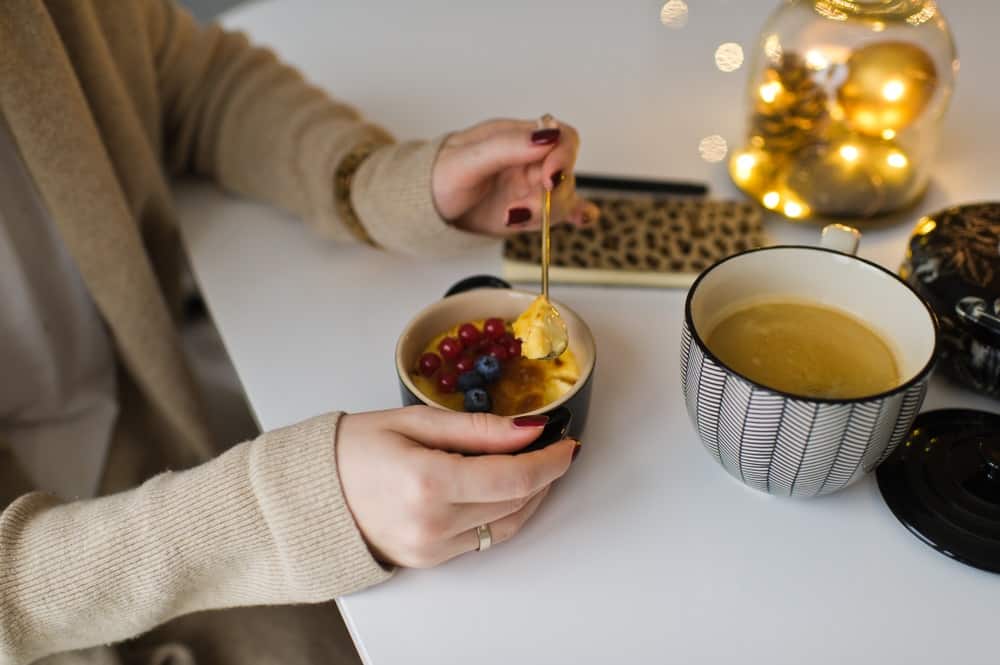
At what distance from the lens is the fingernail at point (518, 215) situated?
2.12 ft

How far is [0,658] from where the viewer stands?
1.72ft

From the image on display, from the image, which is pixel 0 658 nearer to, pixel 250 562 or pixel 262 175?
pixel 250 562

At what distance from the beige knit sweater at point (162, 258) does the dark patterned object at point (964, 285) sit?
0.32 m

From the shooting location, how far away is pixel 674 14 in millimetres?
997

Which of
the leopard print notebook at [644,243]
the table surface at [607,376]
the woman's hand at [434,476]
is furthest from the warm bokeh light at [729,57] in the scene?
the woman's hand at [434,476]

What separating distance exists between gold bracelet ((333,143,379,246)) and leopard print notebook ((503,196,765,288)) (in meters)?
0.12

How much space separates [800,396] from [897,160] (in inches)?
15.9

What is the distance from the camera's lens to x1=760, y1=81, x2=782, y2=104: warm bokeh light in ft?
2.45

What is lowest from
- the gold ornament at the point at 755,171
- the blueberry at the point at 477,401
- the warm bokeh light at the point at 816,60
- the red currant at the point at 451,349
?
the blueberry at the point at 477,401

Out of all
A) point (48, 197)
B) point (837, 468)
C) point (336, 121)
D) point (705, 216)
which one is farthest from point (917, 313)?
point (48, 197)

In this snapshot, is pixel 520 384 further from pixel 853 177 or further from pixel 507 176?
pixel 853 177

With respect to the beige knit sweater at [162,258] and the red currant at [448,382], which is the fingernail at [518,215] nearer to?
the beige knit sweater at [162,258]

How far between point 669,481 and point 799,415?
0.11 m

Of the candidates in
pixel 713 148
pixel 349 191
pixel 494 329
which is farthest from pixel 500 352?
pixel 713 148
